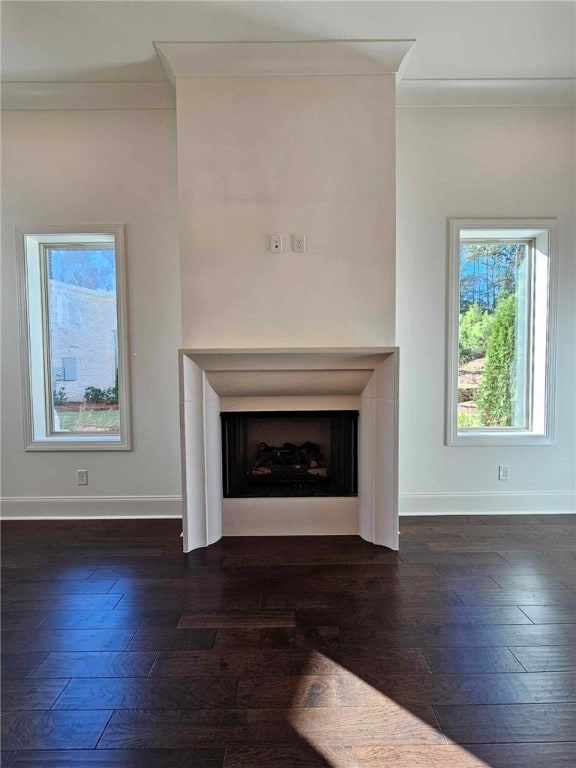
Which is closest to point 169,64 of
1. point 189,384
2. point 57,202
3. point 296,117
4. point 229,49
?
point 229,49

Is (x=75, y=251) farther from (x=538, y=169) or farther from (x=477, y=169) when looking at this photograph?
(x=538, y=169)

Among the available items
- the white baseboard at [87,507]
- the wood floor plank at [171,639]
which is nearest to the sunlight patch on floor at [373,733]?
the wood floor plank at [171,639]

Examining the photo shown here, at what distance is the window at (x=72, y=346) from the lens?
9.70 feet

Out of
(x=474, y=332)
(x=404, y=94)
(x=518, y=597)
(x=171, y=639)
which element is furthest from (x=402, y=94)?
(x=171, y=639)

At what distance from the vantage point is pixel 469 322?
3062 mm

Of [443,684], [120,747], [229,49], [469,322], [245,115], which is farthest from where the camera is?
[469,322]

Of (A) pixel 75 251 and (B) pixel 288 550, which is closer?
(B) pixel 288 550

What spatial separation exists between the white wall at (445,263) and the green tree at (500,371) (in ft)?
1.01

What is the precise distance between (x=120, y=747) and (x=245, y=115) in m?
3.09

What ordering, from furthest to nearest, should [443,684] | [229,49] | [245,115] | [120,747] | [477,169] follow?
[477,169]
[245,115]
[229,49]
[443,684]
[120,747]

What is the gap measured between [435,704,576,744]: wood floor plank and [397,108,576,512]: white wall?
1680 millimetres

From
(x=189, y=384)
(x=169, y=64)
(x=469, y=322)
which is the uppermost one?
(x=169, y=64)

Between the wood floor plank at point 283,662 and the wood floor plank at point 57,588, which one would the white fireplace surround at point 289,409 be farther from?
the wood floor plank at point 283,662

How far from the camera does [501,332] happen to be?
308 cm
